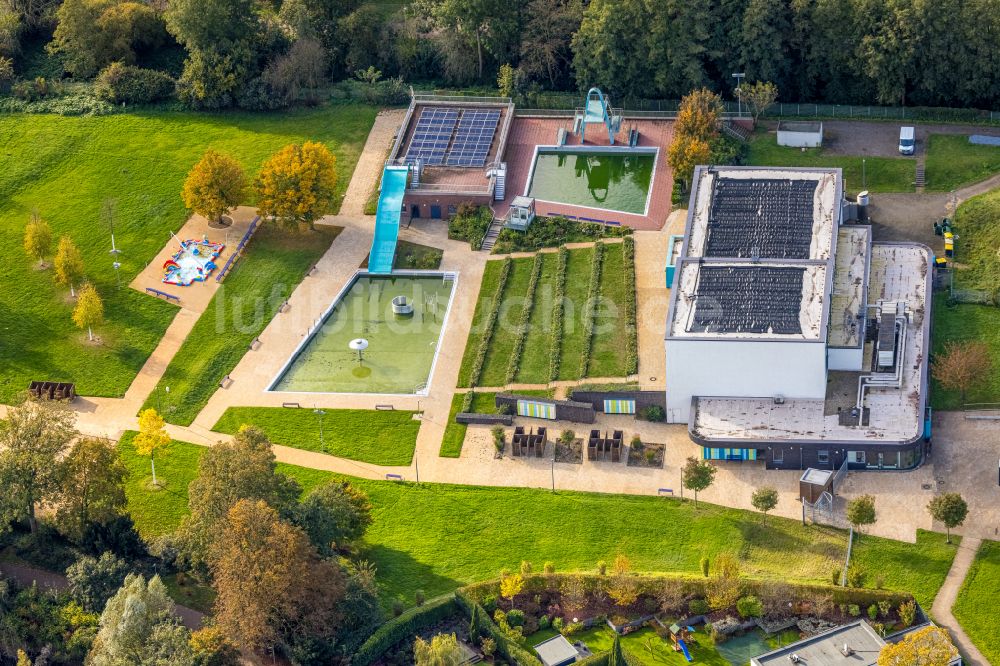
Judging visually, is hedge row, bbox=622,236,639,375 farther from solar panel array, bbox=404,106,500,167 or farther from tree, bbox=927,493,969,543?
tree, bbox=927,493,969,543

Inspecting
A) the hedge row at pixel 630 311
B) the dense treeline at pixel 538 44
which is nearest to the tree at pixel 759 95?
the dense treeline at pixel 538 44

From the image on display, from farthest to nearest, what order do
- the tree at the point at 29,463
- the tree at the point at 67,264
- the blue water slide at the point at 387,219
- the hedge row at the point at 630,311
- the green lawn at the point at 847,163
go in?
the green lawn at the point at 847,163
the blue water slide at the point at 387,219
the tree at the point at 67,264
the hedge row at the point at 630,311
the tree at the point at 29,463

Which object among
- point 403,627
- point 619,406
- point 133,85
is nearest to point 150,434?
point 403,627

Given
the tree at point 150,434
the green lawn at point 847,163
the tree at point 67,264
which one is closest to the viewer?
the tree at point 150,434

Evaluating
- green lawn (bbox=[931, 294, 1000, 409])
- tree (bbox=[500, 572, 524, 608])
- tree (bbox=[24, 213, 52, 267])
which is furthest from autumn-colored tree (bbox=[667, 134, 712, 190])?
tree (bbox=[24, 213, 52, 267])

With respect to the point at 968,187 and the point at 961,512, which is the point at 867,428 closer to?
the point at 961,512

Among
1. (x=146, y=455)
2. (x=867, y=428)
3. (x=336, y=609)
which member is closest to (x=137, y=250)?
(x=146, y=455)

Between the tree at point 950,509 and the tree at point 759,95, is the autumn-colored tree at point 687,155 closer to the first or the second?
the tree at point 759,95
